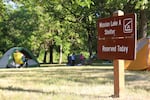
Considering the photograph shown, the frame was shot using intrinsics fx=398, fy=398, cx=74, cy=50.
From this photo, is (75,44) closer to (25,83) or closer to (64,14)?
(64,14)

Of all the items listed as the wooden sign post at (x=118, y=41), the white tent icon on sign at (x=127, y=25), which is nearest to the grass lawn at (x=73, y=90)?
the wooden sign post at (x=118, y=41)

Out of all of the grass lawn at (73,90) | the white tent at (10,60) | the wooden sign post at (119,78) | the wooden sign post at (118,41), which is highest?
the wooden sign post at (118,41)

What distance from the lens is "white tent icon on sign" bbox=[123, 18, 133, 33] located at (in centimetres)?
837

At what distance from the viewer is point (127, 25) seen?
27.8 feet

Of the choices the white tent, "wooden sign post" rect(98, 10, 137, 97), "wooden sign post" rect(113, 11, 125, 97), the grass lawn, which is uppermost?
"wooden sign post" rect(98, 10, 137, 97)

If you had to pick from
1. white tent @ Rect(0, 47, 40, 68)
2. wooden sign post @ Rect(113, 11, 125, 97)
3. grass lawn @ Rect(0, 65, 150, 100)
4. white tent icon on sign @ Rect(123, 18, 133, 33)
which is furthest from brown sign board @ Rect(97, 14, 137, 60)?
white tent @ Rect(0, 47, 40, 68)

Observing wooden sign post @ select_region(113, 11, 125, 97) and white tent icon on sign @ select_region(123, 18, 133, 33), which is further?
wooden sign post @ select_region(113, 11, 125, 97)

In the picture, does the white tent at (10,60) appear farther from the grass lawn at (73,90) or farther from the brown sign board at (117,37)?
the brown sign board at (117,37)

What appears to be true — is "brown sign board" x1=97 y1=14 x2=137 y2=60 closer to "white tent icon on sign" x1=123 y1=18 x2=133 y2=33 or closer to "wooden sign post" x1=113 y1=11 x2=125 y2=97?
"white tent icon on sign" x1=123 y1=18 x2=133 y2=33

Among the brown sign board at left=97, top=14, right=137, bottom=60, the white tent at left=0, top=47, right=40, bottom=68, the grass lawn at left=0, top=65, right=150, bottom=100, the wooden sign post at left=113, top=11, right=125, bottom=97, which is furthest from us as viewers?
the white tent at left=0, top=47, right=40, bottom=68

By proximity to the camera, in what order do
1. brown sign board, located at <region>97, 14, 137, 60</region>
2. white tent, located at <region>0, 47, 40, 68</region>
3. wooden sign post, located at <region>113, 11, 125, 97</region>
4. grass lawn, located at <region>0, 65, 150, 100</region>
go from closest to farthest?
brown sign board, located at <region>97, 14, 137, 60</region>
grass lawn, located at <region>0, 65, 150, 100</region>
wooden sign post, located at <region>113, 11, 125, 97</region>
white tent, located at <region>0, 47, 40, 68</region>

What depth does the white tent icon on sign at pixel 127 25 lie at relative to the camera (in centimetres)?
837

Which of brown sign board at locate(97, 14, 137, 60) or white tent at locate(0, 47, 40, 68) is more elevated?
brown sign board at locate(97, 14, 137, 60)

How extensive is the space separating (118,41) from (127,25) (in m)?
0.45
